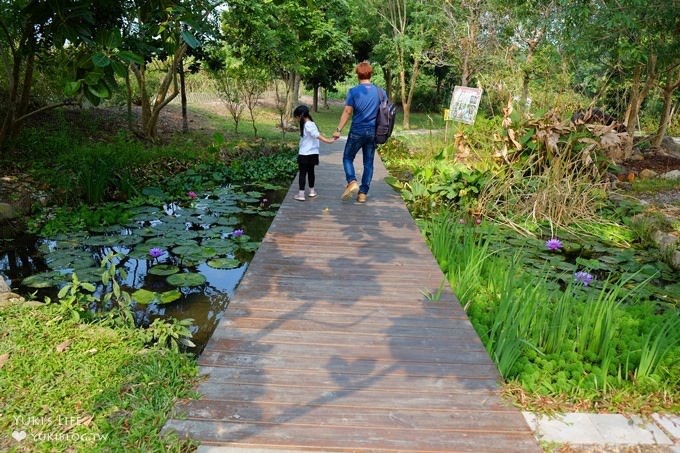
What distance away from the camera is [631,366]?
2.66m

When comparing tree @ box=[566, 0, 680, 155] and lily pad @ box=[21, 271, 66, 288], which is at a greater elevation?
tree @ box=[566, 0, 680, 155]

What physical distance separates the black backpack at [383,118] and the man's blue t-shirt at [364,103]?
4 cm

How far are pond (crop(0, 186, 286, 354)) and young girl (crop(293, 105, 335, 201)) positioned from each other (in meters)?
0.73

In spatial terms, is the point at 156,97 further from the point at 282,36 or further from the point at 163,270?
the point at 163,270

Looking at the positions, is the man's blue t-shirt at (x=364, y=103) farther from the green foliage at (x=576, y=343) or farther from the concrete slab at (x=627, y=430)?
the concrete slab at (x=627, y=430)

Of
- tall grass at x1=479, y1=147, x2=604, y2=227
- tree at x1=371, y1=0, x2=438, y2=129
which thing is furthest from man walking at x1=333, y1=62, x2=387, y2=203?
tree at x1=371, y1=0, x2=438, y2=129

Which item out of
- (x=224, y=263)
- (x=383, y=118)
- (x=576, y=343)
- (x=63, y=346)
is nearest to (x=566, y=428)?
(x=576, y=343)

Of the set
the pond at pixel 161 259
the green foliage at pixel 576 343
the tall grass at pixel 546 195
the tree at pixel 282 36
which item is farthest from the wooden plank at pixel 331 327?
the tree at pixel 282 36

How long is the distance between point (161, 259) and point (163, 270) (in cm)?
40

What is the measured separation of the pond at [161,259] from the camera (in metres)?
3.85

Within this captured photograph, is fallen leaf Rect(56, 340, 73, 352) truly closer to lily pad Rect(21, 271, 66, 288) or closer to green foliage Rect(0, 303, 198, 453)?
green foliage Rect(0, 303, 198, 453)

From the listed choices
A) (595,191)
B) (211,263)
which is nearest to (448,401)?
(211,263)

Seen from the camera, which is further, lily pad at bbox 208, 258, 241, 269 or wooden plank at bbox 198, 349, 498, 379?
lily pad at bbox 208, 258, 241, 269

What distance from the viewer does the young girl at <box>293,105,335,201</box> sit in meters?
5.54
